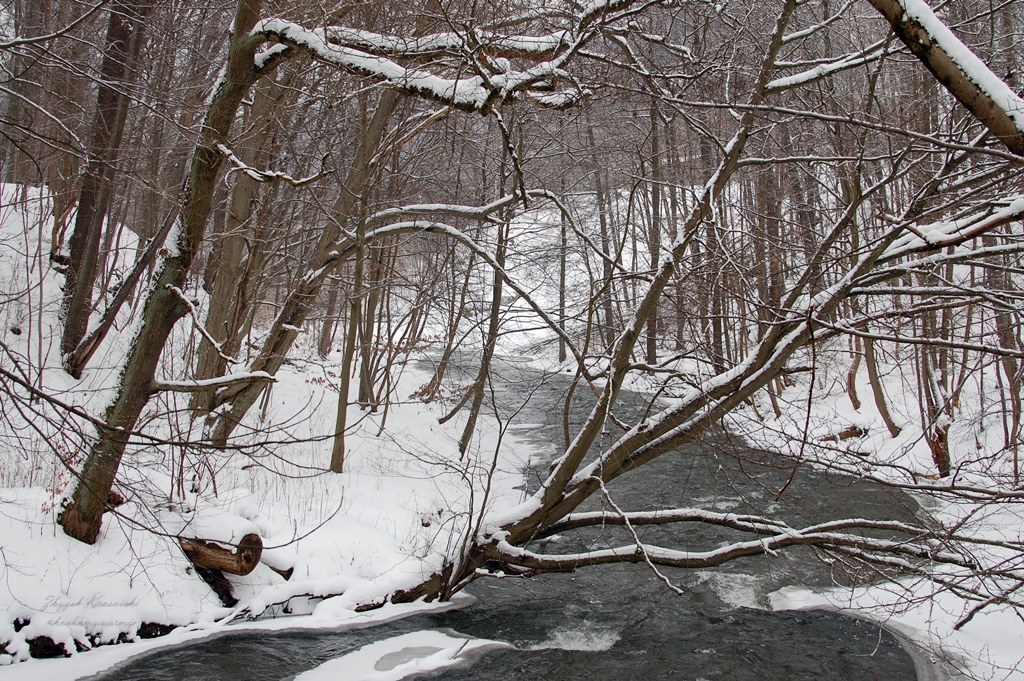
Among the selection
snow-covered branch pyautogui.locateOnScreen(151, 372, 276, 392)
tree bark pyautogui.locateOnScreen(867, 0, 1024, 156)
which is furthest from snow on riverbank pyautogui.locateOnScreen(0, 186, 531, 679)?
tree bark pyautogui.locateOnScreen(867, 0, 1024, 156)

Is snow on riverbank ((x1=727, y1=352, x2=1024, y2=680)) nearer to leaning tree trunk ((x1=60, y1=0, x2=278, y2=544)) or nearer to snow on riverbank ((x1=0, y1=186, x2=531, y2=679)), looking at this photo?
snow on riverbank ((x1=0, y1=186, x2=531, y2=679))

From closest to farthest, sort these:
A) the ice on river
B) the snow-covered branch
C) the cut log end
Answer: the snow-covered branch, the ice on river, the cut log end

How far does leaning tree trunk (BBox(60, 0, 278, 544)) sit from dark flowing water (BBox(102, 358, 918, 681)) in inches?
57.8

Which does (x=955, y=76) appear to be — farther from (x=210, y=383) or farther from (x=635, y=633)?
(x=635, y=633)

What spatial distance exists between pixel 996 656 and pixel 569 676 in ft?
11.2

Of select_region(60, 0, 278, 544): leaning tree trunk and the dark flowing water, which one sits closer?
the dark flowing water

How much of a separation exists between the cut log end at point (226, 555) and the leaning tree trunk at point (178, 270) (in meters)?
0.85

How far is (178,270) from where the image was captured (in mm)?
6336

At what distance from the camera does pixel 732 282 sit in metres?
8.44

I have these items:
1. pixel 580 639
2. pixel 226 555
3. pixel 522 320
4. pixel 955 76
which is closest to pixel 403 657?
pixel 580 639

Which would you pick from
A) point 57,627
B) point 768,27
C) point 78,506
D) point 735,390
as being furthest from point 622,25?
point 57,627

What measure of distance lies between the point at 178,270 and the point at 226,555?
2.60 metres

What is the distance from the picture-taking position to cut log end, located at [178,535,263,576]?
645 centimetres

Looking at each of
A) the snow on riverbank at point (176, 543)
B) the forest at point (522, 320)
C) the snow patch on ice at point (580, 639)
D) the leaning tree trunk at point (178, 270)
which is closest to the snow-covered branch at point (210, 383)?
the forest at point (522, 320)
